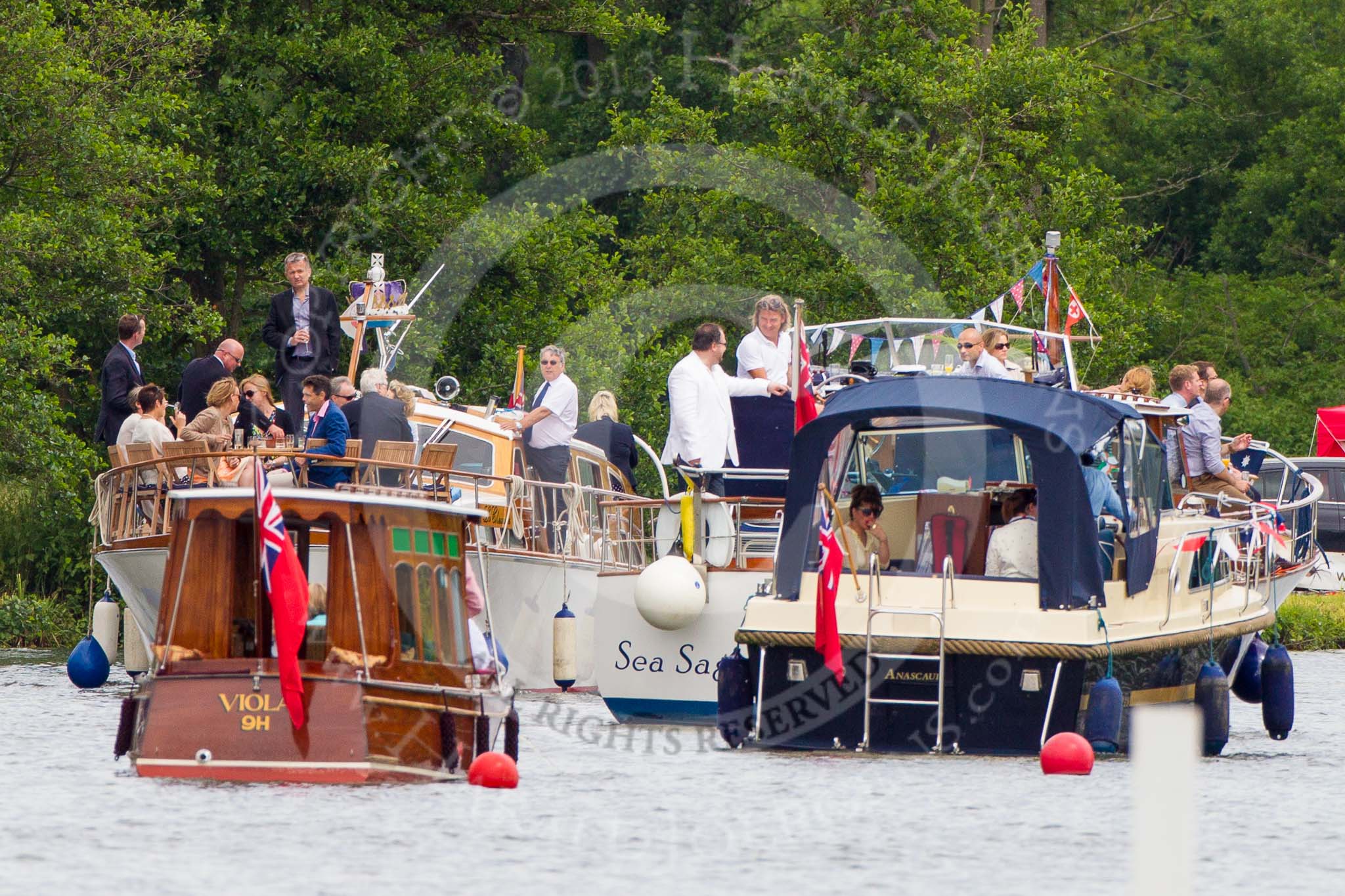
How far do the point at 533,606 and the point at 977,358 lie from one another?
5.35m

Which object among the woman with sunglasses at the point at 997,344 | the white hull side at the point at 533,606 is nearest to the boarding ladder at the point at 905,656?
the woman with sunglasses at the point at 997,344

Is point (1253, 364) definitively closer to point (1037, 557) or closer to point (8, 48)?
point (8, 48)

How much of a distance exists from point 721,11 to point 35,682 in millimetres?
23582

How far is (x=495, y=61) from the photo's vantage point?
3152 centimetres

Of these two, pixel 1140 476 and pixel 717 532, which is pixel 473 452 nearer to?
pixel 717 532

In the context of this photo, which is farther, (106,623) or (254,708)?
(106,623)

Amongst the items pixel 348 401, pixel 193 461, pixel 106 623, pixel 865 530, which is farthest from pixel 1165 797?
pixel 106 623

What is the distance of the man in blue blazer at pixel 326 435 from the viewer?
1648 cm

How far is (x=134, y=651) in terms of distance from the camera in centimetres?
2009

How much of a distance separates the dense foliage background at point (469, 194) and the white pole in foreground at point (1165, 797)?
66.5ft

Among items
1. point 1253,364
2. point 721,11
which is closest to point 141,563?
point 721,11

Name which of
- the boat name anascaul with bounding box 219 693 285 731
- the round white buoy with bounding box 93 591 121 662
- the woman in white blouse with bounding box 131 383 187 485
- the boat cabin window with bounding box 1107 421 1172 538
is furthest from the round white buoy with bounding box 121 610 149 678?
the boat cabin window with bounding box 1107 421 1172 538

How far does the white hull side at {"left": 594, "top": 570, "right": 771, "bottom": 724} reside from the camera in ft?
56.8

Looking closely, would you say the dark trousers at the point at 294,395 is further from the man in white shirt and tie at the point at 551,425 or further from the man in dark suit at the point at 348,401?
the man in white shirt and tie at the point at 551,425
